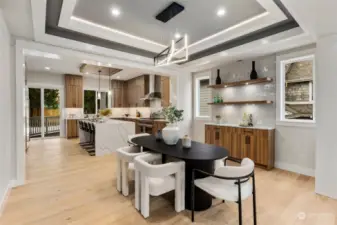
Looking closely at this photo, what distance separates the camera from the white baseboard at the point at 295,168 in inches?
143

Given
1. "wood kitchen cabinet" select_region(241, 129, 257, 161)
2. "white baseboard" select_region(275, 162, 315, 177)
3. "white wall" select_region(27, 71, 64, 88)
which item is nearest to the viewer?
"white baseboard" select_region(275, 162, 315, 177)

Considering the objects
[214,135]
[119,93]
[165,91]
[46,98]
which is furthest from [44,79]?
[214,135]

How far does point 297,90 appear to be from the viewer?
403 cm

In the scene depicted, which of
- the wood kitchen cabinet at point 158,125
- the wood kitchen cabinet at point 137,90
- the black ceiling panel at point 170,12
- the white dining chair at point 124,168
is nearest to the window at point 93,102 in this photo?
the wood kitchen cabinet at point 137,90

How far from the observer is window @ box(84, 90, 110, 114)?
877 cm

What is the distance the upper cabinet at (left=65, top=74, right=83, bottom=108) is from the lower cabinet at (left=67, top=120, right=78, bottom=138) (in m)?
0.72

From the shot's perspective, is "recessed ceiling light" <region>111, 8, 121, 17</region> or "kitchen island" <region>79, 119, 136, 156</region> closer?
"recessed ceiling light" <region>111, 8, 121, 17</region>

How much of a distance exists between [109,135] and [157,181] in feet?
11.3

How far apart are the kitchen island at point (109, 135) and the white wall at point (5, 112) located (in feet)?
6.90

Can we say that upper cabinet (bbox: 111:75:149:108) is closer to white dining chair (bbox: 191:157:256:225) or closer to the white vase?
the white vase

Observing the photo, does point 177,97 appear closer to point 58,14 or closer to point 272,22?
point 272,22

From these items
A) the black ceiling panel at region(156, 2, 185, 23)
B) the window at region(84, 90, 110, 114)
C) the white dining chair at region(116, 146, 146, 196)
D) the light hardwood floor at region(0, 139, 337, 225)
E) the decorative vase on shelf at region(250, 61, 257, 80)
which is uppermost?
the black ceiling panel at region(156, 2, 185, 23)

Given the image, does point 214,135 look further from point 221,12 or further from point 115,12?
point 115,12

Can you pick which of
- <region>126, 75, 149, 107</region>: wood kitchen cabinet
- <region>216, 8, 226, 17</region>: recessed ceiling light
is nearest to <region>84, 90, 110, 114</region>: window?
<region>126, 75, 149, 107</region>: wood kitchen cabinet
